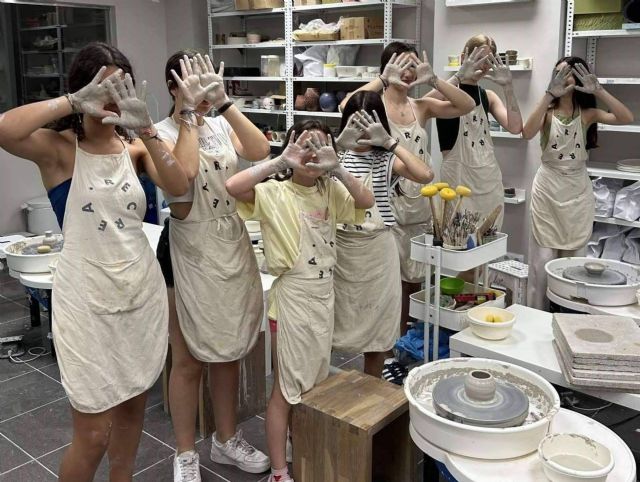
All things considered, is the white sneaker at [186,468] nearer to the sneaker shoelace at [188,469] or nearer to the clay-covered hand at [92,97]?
the sneaker shoelace at [188,469]

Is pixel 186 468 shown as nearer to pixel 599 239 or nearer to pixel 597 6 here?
pixel 599 239

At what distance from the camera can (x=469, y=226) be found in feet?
8.06

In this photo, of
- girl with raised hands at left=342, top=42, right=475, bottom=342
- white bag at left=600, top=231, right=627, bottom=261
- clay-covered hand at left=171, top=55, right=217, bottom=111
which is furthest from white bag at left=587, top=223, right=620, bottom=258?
clay-covered hand at left=171, top=55, right=217, bottom=111

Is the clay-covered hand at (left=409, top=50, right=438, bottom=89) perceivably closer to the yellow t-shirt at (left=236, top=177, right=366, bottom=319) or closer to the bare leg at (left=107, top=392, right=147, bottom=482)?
the yellow t-shirt at (left=236, top=177, right=366, bottom=319)

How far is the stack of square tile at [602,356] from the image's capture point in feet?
5.72

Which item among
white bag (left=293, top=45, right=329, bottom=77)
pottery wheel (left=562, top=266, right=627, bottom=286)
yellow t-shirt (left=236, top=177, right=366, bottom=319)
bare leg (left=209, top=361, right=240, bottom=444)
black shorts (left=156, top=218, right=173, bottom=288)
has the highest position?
white bag (left=293, top=45, right=329, bottom=77)

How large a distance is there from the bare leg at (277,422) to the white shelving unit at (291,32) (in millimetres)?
3009

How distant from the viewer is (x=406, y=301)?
3314 millimetres

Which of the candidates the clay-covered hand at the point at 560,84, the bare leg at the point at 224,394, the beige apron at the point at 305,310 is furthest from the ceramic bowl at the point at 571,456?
the clay-covered hand at the point at 560,84

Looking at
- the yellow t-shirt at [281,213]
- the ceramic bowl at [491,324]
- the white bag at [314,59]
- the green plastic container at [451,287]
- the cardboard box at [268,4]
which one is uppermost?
the cardboard box at [268,4]

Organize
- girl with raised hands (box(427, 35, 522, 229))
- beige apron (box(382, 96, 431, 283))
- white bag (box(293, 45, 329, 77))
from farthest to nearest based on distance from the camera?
white bag (box(293, 45, 329, 77)), girl with raised hands (box(427, 35, 522, 229)), beige apron (box(382, 96, 431, 283))

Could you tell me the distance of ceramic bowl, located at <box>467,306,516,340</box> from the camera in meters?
2.09

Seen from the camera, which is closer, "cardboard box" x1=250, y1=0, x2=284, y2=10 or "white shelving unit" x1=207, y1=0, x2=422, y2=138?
"white shelving unit" x1=207, y1=0, x2=422, y2=138

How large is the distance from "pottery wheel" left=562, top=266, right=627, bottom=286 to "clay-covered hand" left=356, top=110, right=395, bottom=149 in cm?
87
